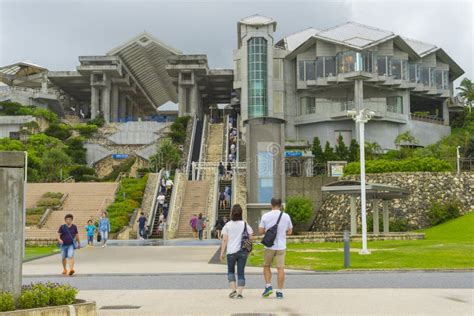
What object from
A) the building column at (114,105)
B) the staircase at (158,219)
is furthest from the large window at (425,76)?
the building column at (114,105)

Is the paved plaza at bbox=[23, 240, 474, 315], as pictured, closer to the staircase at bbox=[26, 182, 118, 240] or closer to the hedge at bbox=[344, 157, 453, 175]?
the staircase at bbox=[26, 182, 118, 240]

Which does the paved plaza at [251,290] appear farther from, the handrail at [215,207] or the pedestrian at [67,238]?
the handrail at [215,207]

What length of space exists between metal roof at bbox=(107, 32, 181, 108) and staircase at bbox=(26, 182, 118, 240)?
4059 cm

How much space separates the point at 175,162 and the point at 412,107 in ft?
104

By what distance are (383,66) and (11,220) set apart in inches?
2173

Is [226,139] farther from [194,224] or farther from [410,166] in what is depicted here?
[194,224]

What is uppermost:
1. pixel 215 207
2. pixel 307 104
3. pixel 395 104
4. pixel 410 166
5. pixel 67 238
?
pixel 307 104

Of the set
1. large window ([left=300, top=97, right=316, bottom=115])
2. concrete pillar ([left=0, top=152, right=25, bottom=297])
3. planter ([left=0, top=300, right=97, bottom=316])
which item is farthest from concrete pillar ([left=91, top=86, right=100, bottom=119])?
planter ([left=0, top=300, right=97, bottom=316])

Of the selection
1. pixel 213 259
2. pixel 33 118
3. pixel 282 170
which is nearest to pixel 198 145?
pixel 33 118

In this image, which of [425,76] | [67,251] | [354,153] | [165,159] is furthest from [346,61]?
[67,251]

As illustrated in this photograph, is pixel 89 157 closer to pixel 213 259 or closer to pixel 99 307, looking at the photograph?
pixel 213 259

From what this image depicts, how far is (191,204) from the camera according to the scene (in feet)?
118

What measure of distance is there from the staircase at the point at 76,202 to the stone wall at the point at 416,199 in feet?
41.5

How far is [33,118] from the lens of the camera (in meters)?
67.4
